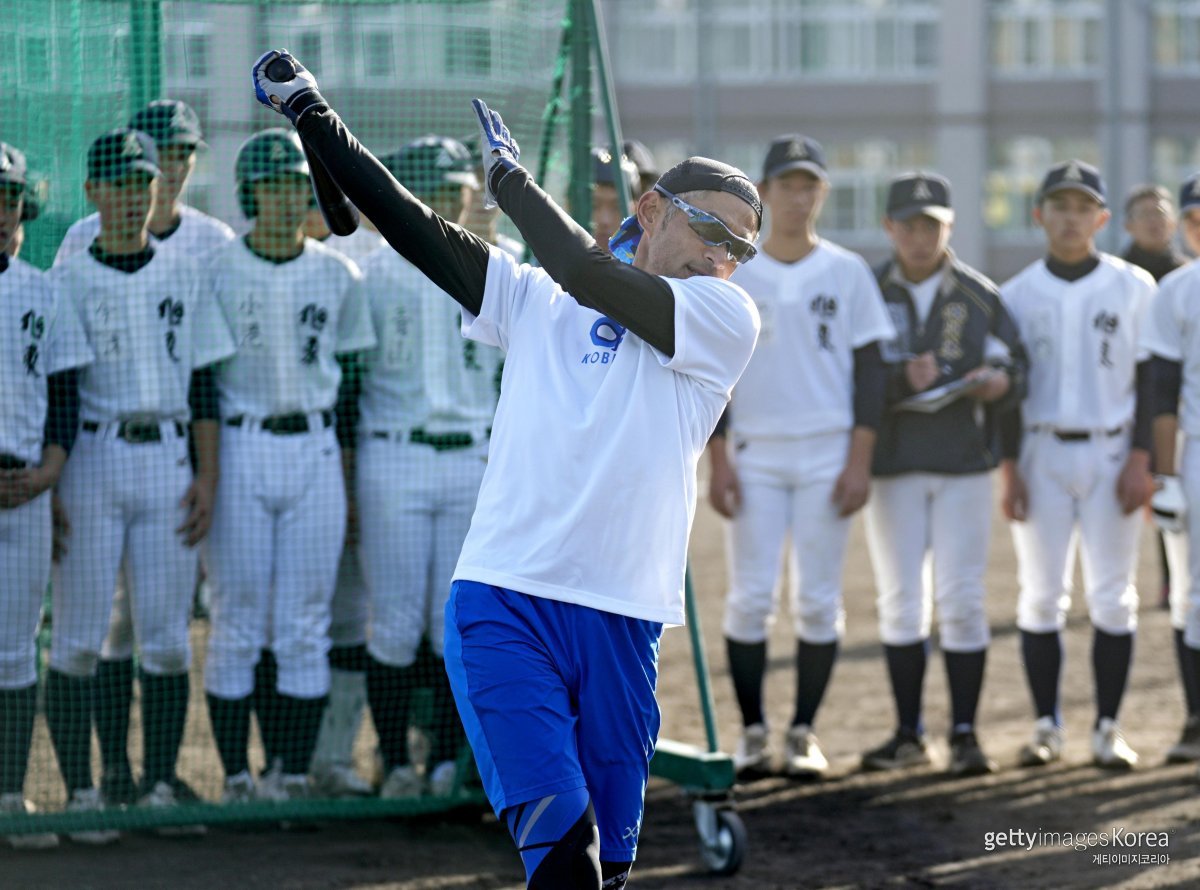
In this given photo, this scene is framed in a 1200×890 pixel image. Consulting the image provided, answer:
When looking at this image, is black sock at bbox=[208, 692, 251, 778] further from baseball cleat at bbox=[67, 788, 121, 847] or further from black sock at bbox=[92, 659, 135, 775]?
baseball cleat at bbox=[67, 788, 121, 847]

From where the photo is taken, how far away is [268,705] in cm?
559

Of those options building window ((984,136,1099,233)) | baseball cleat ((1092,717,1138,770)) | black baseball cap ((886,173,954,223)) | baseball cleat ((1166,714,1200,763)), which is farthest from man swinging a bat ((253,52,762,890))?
building window ((984,136,1099,233))

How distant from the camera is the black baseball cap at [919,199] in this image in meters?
6.48

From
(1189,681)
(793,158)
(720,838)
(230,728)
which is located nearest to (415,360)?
(230,728)

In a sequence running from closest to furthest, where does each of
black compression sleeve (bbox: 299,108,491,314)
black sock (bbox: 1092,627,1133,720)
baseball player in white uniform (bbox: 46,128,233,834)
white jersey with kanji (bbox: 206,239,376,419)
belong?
black compression sleeve (bbox: 299,108,491,314) < baseball player in white uniform (bbox: 46,128,233,834) < white jersey with kanji (bbox: 206,239,376,419) < black sock (bbox: 1092,627,1133,720)

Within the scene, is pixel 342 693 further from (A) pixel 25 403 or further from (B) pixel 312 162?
(B) pixel 312 162

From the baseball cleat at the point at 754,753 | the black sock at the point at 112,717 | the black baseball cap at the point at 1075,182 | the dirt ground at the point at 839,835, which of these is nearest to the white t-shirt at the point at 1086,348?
the black baseball cap at the point at 1075,182

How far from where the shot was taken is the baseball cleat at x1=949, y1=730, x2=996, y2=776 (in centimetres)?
632

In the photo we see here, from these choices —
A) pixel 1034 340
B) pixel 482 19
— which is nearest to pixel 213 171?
pixel 482 19

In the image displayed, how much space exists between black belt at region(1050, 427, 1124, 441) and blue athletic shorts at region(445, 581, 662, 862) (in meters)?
3.50

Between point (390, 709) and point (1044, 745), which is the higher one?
point (390, 709)

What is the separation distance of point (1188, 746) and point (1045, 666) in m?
0.63

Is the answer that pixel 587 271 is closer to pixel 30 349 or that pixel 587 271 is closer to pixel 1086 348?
pixel 30 349

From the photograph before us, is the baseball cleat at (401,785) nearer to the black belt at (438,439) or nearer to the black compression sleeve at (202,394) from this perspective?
the black belt at (438,439)
